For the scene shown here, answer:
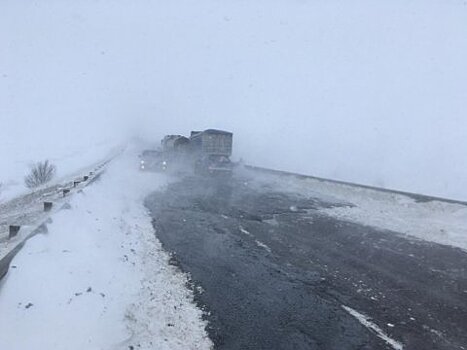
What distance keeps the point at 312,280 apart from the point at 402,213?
1089cm

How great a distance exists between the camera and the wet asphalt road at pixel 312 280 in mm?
7113

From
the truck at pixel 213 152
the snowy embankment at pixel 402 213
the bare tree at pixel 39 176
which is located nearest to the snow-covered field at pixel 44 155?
the bare tree at pixel 39 176

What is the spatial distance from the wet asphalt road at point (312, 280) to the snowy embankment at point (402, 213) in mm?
1195

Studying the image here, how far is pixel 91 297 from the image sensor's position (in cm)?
693

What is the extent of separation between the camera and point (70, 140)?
301ft

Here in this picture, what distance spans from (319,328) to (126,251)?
16.6 ft

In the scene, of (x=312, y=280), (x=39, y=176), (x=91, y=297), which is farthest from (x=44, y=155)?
(x=91, y=297)

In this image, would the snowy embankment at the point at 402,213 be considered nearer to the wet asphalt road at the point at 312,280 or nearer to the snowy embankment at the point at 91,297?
the wet asphalt road at the point at 312,280

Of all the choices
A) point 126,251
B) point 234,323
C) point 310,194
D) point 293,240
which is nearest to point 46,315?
point 234,323

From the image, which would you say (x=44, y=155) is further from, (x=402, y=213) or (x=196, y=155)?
(x=402, y=213)

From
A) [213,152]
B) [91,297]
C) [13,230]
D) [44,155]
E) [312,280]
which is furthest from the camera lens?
[44,155]

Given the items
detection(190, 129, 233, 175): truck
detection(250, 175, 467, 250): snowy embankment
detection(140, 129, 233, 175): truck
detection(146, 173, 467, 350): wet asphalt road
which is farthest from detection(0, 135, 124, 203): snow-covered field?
detection(146, 173, 467, 350): wet asphalt road

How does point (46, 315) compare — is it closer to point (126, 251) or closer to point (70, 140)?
point (126, 251)

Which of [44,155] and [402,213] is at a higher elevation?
[402,213]
